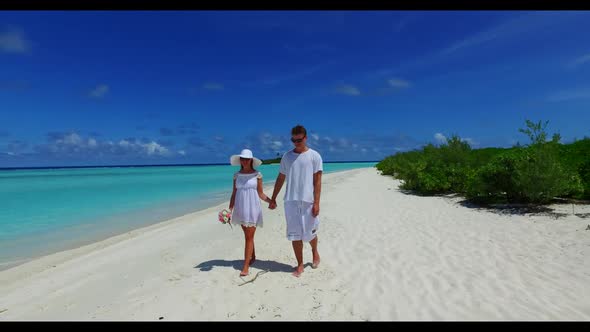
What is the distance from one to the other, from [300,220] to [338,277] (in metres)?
0.97

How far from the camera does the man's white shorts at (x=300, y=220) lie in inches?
173

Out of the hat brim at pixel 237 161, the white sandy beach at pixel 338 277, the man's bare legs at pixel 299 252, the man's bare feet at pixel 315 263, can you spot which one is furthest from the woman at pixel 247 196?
the man's bare feet at pixel 315 263

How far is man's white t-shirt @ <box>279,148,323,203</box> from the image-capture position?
4.30m

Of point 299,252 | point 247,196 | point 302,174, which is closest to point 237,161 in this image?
point 247,196

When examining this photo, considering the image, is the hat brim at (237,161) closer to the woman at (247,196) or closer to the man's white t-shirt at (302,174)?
the woman at (247,196)

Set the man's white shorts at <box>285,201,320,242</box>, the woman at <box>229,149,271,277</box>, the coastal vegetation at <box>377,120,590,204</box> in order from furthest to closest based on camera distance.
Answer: the coastal vegetation at <box>377,120,590,204</box> < the woman at <box>229,149,271,277</box> < the man's white shorts at <box>285,201,320,242</box>

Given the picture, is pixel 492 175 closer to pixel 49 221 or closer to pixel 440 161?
pixel 440 161

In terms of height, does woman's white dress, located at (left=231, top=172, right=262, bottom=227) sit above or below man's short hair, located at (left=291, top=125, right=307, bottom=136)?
below

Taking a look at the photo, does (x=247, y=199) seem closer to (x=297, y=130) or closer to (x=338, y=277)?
(x=297, y=130)

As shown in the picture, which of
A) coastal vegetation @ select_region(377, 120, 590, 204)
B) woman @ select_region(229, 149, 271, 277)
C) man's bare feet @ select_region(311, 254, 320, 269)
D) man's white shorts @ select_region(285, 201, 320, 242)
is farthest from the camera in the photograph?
coastal vegetation @ select_region(377, 120, 590, 204)

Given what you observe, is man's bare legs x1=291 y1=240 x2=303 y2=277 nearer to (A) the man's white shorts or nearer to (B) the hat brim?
(A) the man's white shorts

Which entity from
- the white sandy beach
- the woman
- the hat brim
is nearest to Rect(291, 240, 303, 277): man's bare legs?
the white sandy beach
